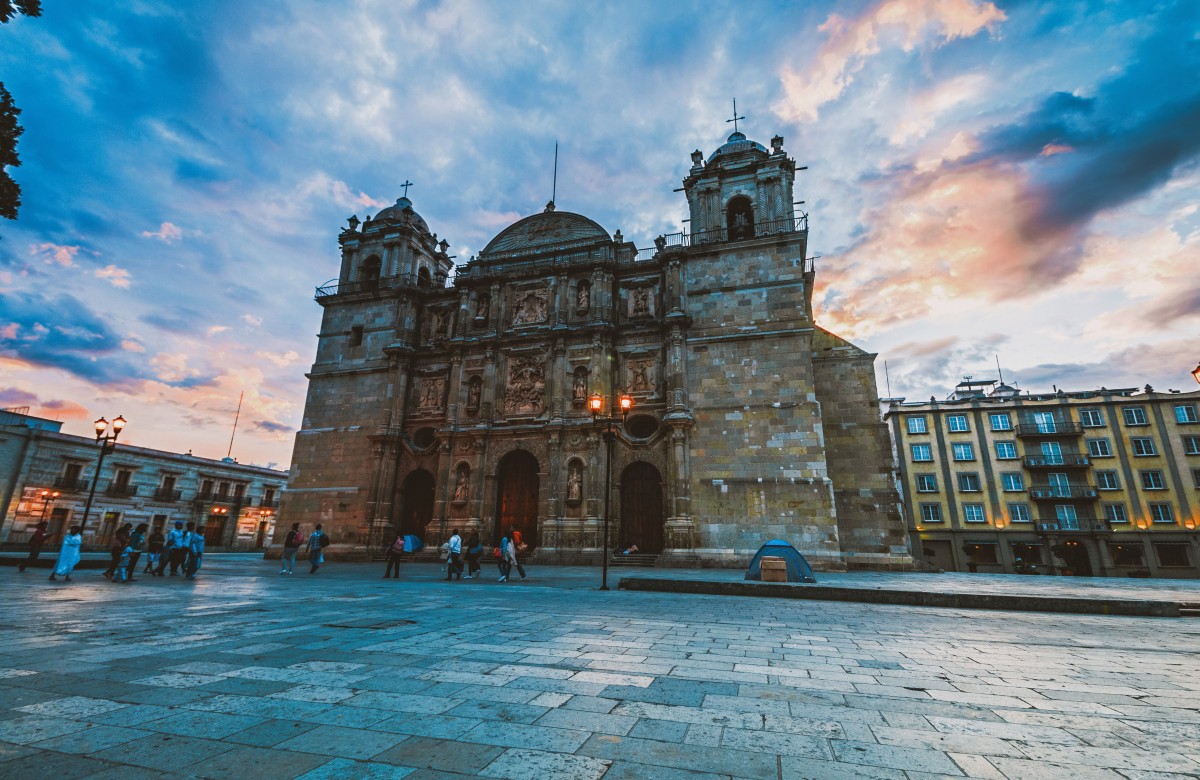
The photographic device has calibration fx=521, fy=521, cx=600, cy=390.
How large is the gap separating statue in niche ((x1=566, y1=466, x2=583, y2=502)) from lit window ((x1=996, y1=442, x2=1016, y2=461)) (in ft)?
118

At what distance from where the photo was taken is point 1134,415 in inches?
1512

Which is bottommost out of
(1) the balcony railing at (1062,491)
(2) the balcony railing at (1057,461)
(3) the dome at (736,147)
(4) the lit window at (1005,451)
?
(1) the balcony railing at (1062,491)

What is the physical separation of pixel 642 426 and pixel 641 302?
628cm

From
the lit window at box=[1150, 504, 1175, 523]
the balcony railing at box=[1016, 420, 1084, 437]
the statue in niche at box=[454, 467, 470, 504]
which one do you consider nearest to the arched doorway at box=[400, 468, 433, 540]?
the statue in niche at box=[454, 467, 470, 504]

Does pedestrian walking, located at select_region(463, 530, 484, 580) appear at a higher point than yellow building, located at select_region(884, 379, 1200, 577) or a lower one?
lower

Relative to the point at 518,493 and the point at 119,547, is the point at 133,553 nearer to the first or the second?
the point at 119,547

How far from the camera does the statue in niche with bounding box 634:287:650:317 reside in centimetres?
2561

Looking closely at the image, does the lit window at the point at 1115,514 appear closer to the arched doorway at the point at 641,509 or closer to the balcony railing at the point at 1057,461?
the balcony railing at the point at 1057,461

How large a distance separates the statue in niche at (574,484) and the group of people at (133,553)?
508 inches

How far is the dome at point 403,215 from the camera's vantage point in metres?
30.7

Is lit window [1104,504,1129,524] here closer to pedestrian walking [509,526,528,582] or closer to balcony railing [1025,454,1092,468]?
balcony railing [1025,454,1092,468]

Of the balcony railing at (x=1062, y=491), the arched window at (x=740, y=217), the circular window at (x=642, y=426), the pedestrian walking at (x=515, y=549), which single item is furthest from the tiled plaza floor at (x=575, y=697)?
the balcony railing at (x=1062, y=491)

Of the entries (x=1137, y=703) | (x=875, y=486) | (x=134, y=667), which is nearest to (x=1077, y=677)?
(x=1137, y=703)

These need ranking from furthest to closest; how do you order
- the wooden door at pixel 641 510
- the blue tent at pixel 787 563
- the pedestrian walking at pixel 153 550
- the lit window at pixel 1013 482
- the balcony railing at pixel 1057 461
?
the lit window at pixel 1013 482
the balcony railing at pixel 1057 461
the wooden door at pixel 641 510
the pedestrian walking at pixel 153 550
the blue tent at pixel 787 563
